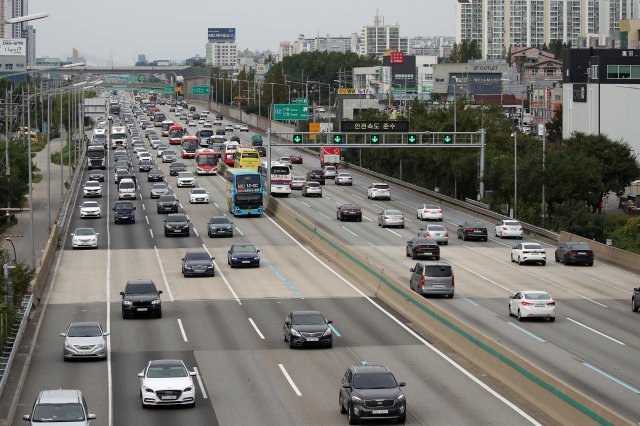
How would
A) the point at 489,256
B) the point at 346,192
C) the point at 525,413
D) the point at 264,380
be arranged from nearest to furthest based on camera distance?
the point at 525,413 → the point at 264,380 → the point at 489,256 → the point at 346,192

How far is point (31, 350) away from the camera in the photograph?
41.5 meters

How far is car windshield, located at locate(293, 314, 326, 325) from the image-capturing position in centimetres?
4138

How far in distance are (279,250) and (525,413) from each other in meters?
38.9

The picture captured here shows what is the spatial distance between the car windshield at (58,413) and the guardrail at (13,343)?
6.87 metres

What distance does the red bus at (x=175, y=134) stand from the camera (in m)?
158

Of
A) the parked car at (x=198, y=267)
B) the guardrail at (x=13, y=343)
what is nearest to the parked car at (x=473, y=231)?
the parked car at (x=198, y=267)

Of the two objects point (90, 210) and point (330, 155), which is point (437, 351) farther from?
point (330, 155)

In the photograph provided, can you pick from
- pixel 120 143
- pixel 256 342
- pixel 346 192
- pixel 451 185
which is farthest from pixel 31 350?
pixel 120 143

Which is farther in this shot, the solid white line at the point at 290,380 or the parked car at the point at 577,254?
the parked car at the point at 577,254

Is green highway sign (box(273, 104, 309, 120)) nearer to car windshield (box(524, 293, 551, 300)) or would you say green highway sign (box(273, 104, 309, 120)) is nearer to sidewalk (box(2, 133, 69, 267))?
sidewalk (box(2, 133, 69, 267))

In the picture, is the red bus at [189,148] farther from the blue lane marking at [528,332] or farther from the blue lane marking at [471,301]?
the blue lane marking at [528,332]

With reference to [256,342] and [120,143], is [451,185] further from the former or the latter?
[256,342]

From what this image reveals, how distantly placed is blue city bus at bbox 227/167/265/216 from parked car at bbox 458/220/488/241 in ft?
51.4

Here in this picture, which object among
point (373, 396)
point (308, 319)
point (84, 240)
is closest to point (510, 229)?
point (84, 240)
